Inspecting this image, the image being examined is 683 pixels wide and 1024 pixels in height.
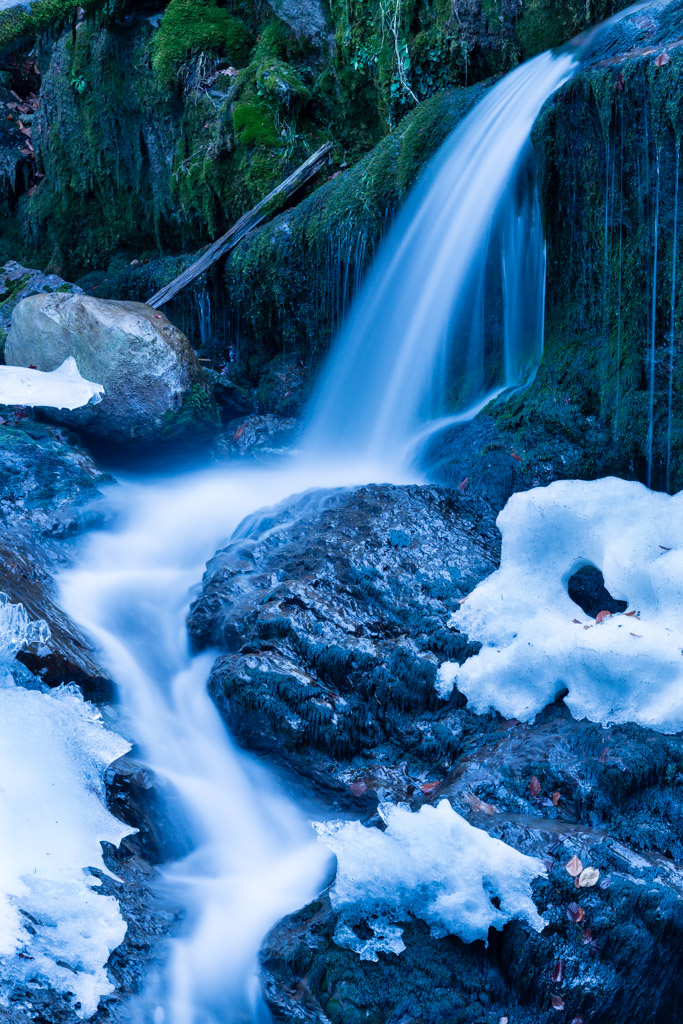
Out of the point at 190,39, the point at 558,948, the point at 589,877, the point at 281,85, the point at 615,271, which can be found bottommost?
the point at 558,948

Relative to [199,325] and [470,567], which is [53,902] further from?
[199,325]

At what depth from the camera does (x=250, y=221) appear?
26.5 feet

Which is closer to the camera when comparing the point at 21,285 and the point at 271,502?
the point at 271,502

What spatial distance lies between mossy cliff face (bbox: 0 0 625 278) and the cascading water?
1.37 m

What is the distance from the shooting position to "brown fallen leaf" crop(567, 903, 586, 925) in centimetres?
248

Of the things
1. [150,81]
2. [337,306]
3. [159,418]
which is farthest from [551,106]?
[150,81]

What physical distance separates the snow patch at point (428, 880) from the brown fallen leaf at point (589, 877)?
110 millimetres

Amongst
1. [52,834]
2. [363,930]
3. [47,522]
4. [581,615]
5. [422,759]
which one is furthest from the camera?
[47,522]

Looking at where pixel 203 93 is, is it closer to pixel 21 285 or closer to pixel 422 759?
pixel 21 285

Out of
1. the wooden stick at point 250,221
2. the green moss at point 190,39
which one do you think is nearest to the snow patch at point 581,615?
the wooden stick at point 250,221

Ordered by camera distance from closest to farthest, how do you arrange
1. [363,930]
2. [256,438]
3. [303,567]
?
[363,930]
[303,567]
[256,438]

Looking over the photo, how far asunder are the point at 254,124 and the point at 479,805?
720 centimetres

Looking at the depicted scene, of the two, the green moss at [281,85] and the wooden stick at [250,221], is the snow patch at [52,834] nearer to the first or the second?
the wooden stick at [250,221]

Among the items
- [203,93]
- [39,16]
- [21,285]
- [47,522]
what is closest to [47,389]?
[47,522]
